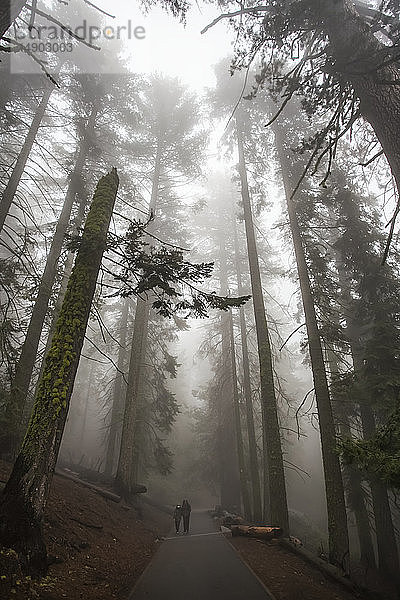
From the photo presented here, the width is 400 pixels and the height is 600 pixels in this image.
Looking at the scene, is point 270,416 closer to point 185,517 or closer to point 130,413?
point 130,413

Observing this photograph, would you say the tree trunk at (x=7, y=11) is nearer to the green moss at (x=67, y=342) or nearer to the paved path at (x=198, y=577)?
the green moss at (x=67, y=342)

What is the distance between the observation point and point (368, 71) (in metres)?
3.80

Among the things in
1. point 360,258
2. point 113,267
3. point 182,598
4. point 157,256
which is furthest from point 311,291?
point 113,267

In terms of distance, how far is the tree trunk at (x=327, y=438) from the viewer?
7984mm

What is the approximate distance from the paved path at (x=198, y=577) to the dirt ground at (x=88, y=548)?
35 centimetres

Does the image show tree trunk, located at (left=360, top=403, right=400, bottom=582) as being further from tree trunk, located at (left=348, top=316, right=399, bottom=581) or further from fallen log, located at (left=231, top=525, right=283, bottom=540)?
fallen log, located at (left=231, top=525, right=283, bottom=540)

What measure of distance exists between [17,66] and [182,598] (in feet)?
58.3

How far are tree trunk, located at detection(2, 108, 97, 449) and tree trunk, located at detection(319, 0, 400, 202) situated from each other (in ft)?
25.3

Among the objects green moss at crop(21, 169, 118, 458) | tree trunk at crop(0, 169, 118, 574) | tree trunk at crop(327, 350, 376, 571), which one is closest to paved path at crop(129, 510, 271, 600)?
tree trunk at crop(0, 169, 118, 574)

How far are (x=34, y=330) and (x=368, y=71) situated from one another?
444 inches

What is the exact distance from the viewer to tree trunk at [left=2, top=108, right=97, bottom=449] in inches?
369

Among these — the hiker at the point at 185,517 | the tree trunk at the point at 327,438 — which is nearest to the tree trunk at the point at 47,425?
the tree trunk at the point at 327,438

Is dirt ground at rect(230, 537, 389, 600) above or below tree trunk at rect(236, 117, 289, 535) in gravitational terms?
below

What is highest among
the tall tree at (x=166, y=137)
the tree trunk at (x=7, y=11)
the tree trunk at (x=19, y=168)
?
the tall tree at (x=166, y=137)
